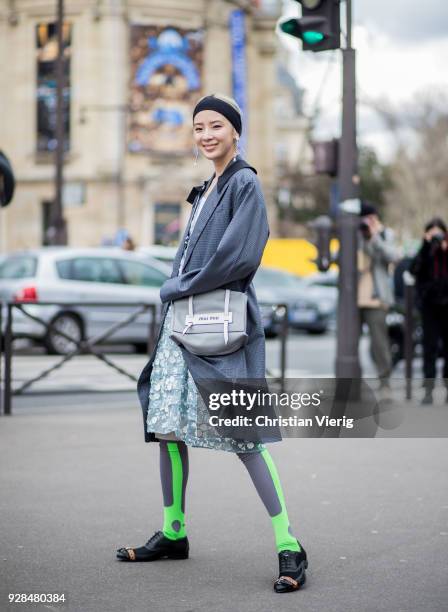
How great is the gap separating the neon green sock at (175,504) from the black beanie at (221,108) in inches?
51.7

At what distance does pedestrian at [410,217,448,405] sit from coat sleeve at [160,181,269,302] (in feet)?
22.2

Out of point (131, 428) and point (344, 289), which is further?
point (344, 289)

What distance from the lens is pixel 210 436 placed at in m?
4.59

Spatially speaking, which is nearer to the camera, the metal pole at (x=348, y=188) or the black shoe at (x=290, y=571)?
the black shoe at (x=290, y=571)

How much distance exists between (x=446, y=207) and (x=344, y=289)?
150 ft

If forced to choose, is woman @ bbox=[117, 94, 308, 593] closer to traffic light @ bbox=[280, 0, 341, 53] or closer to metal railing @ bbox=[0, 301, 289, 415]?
metal railing @ bbox=[0, 301, 289, 415]

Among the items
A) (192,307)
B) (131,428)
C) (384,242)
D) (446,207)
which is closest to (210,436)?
(192,307)

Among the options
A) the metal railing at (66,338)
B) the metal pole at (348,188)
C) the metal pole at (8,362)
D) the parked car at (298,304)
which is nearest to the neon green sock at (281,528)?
the metal railing at (66,338)

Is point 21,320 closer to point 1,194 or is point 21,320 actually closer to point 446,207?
point 1,194

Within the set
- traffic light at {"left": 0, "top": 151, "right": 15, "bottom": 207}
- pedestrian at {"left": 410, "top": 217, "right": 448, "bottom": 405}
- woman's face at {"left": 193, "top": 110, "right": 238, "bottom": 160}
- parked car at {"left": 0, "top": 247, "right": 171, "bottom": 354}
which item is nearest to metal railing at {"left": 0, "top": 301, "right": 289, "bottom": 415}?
pedestrian at {"left": 410, "top": 217, "right": 448, "bottom": 405}

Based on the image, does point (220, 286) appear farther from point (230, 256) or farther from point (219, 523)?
point (219, 523)

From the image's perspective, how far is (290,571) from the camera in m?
4.54

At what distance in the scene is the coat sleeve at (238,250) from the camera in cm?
447
